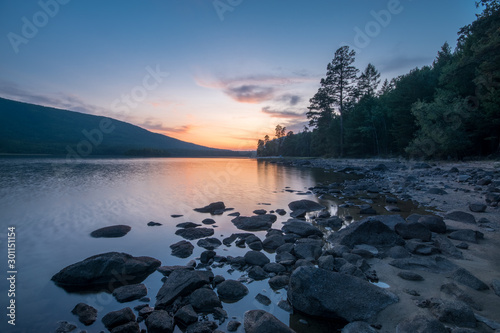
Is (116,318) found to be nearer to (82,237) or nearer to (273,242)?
(273,242)

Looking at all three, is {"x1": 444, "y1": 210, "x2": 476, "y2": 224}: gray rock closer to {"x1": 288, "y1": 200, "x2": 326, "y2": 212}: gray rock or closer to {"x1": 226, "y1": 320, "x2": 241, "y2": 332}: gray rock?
{"x1": 288, "y1": 200, "x2": 326, "y2": 212}: gray rock

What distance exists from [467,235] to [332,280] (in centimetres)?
558

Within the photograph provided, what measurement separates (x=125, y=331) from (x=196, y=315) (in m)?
1.17

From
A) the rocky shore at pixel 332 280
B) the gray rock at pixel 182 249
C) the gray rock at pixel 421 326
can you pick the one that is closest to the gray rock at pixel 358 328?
the rocky shore at pixel 332 280

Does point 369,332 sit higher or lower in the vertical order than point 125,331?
higher

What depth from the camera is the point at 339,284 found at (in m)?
4.48

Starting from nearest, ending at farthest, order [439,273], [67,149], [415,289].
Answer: [415,289]
[439,273]
[67,149]

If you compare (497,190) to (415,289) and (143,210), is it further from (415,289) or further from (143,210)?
(143,210)

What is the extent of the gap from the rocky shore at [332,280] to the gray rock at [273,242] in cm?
3

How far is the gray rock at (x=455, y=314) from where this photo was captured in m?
3.57

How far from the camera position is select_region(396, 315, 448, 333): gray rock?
330 cm

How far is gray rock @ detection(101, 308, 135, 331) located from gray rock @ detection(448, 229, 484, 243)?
29.5ft

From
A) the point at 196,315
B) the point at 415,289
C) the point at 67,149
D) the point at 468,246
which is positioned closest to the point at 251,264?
the point at 196,315

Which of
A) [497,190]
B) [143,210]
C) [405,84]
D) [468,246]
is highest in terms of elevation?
[405,84]
